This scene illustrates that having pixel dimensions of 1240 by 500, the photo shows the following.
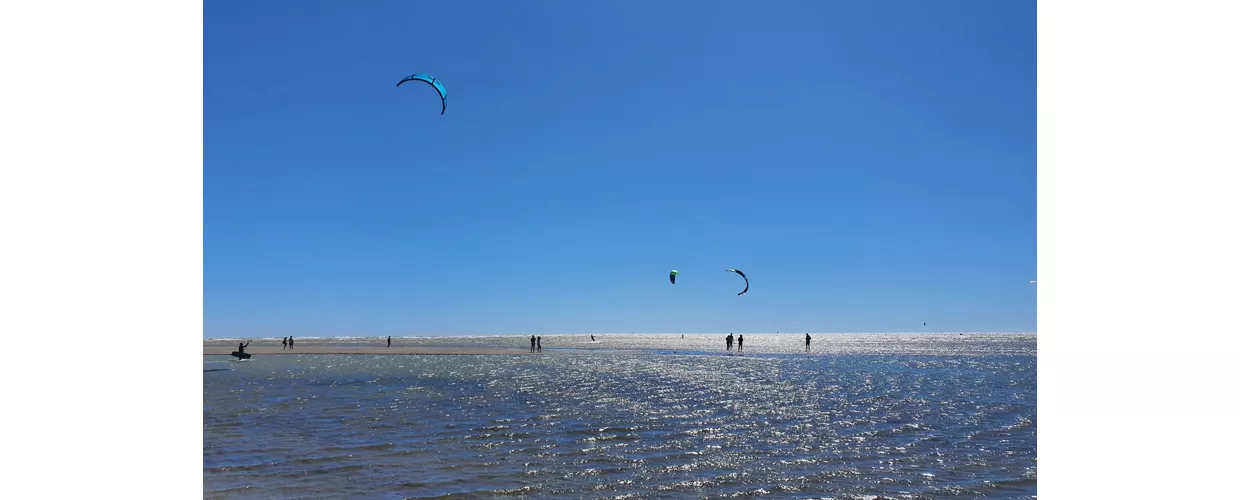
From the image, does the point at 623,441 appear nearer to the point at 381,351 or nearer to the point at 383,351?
the point at 383,351

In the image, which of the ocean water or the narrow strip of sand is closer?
the ocean water

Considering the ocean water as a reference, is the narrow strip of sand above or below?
below

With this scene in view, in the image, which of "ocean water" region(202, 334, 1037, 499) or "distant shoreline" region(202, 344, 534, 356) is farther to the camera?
"distant shoreline" region(202, 344, 534, 356)

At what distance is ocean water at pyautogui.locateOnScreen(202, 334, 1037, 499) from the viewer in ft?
27.1

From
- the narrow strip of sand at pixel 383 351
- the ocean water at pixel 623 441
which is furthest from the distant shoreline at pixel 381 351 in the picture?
the ocean water at pixel 623 441

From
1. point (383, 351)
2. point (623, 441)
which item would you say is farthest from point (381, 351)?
point (623, 441)

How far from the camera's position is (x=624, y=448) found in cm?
1053

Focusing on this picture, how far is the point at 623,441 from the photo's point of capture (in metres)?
11.1

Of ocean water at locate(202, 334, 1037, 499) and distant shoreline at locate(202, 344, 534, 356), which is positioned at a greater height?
ocean water at locate(202, 334, 1037, 499)

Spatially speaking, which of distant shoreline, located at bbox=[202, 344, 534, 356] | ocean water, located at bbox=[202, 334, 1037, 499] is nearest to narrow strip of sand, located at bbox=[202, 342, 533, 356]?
distant shoreline, located at bbox=[202, 344, 534, 356]

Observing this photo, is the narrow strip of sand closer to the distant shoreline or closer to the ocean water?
the distant shoreline
